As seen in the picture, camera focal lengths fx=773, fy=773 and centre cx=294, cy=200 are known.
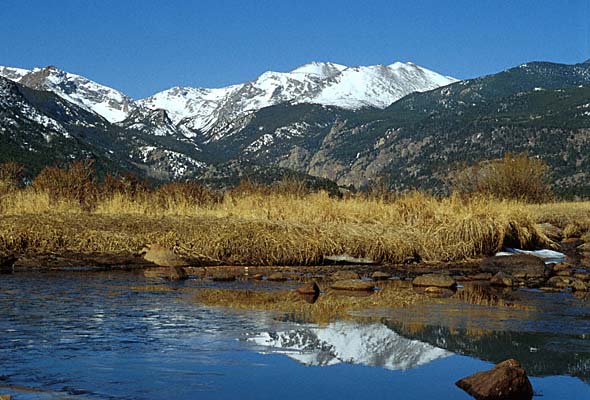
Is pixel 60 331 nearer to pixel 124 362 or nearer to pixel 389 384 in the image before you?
pixel 124 362

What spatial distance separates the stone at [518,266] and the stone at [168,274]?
7.89 meters

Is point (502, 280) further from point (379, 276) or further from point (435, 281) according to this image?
point (379, 276)

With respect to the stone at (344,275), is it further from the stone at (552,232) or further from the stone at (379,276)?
the stone at (552,232)

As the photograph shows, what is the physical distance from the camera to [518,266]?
1958 cm

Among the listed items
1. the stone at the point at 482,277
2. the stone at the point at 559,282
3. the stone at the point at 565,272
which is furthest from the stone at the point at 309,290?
the stone at the point at 565,272

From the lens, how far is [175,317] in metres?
11.5

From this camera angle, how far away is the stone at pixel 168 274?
17250 millimetres

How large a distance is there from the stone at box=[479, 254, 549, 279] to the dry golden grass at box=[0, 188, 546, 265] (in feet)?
8.18

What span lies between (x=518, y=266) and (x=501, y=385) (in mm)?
12749

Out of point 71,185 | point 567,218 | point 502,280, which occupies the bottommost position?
point 502,280

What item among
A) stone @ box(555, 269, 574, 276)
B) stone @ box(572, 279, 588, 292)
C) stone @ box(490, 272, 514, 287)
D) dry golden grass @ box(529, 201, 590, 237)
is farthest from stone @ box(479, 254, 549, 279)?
dry golden grass @ box(529, 201, 590, 237)

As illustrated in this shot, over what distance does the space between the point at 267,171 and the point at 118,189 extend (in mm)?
121377

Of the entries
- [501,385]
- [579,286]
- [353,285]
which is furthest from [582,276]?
[501,385]

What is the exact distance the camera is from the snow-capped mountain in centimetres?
901
